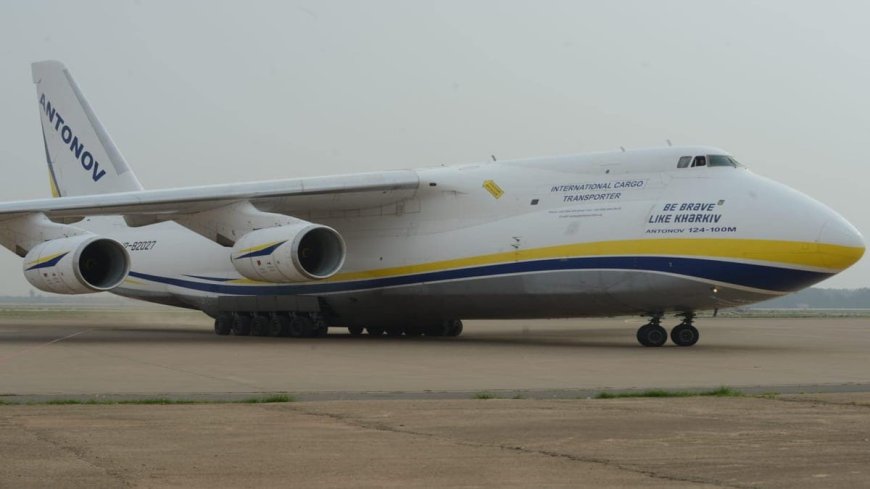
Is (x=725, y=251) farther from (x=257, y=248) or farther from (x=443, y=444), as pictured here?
(x=443, y=444)

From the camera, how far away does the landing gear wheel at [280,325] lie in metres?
24.0

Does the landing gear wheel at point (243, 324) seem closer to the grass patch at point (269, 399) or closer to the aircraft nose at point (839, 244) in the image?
the aircraft nose at point (839, 244)

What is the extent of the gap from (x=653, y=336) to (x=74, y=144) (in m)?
16.0

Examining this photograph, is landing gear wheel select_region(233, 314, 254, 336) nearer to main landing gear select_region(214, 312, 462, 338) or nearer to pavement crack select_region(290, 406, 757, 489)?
main landing gear select_region(214, 312, 462, 338)

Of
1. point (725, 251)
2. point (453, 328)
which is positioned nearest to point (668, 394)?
point (725, 251)

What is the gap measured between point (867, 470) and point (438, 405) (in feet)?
13.9

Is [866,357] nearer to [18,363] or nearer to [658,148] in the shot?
[658,148]

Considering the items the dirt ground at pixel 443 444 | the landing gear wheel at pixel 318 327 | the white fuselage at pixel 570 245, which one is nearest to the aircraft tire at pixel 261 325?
the white fuselage at pixel 570 245

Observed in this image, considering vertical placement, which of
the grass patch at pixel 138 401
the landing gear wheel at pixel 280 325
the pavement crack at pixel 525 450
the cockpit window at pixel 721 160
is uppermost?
the cockpit window at pixel 721 160

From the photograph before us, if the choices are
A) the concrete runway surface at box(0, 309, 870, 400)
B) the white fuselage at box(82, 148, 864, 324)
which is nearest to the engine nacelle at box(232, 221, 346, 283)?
the concrete runway surface at box(0, 309, 870, 400)

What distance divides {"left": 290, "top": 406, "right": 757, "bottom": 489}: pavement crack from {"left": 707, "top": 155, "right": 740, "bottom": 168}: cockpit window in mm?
11563

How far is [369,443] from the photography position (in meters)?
7.48

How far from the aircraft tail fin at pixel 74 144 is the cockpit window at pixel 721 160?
576 inches

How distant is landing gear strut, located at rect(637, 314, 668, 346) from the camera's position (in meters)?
19.5
